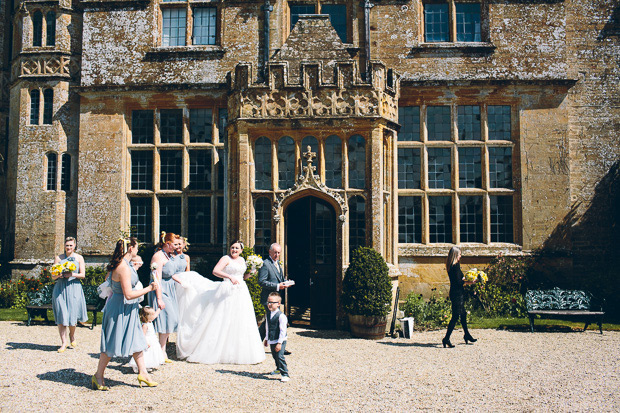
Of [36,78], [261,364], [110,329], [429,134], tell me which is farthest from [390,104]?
[36,78]

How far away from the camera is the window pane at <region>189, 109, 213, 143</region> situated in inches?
547

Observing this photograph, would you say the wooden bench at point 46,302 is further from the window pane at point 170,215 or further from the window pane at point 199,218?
the window pane at point 199,218

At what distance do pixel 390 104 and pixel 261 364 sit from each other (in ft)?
21.4

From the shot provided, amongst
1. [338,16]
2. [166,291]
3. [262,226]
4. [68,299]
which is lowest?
[68,299]

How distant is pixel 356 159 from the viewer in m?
11.4

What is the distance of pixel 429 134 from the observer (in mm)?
13703

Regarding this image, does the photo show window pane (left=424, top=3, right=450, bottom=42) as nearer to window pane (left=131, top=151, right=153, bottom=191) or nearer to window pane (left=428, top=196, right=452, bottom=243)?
window pane (left=428, top=196, right=452, bottom=243)

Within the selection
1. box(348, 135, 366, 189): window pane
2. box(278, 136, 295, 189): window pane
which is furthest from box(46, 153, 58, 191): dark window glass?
box(348, 135, 366, 189): window pane

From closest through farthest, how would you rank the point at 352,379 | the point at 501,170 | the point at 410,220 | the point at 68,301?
the point at 352,379
the point at 68,301
the point at 410,220
the point at 501,170

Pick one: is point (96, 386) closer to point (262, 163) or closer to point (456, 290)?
point (456, 290)

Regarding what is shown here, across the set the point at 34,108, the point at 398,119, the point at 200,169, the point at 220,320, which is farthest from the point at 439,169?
the point at 34,108

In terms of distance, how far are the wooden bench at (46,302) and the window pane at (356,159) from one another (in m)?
5.99

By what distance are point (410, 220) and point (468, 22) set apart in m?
5.52

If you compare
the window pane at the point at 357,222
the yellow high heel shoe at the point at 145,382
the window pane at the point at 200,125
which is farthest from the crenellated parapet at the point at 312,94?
the yellow high heel shoe at the point at 145,382
